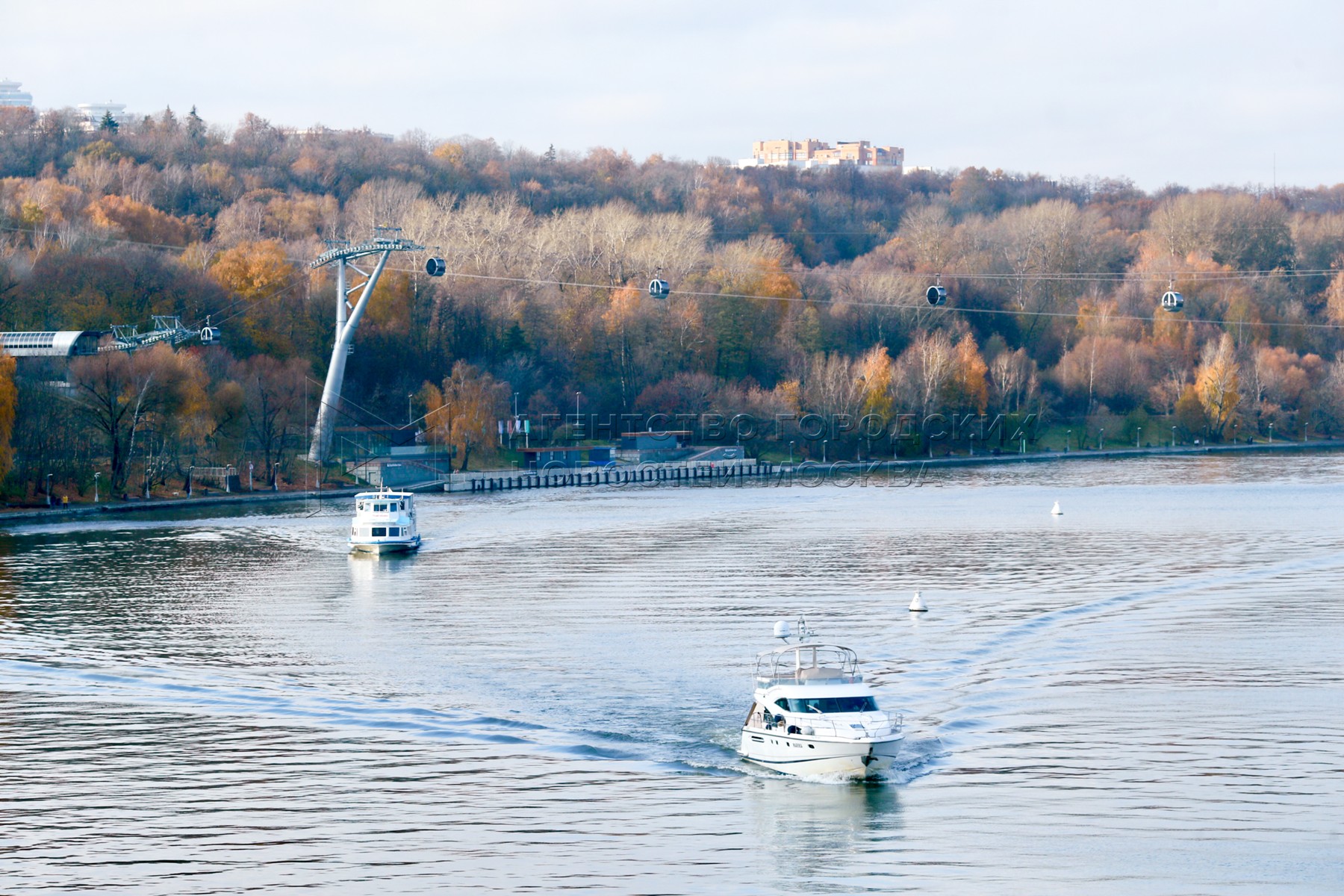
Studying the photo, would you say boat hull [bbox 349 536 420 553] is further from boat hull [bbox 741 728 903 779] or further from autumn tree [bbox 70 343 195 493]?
boat hull [bbox 741 728 903 779]

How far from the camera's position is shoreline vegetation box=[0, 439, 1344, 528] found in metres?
87.4

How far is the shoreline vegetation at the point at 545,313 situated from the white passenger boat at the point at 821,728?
6349 cm

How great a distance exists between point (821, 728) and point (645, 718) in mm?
6566

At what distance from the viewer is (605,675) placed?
4253 cm

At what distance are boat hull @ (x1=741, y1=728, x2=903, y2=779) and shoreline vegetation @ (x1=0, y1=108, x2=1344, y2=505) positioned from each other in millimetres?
63944

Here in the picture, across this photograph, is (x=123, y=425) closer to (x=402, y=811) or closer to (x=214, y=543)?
(x=214, y=543)

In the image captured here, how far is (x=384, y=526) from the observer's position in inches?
2869

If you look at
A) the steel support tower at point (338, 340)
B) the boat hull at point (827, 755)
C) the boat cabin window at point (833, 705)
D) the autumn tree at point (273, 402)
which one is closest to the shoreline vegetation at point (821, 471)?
the steel support tower at point (338, 340)

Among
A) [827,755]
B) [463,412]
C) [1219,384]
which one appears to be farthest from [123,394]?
[1219,384]

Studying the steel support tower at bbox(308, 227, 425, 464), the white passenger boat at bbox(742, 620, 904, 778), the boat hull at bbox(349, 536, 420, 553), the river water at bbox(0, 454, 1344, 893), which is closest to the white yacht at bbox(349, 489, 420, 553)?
the boat hull at bbox(349, 536, 420, 553)

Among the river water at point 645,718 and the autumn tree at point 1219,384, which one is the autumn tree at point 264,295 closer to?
the river water at point 645,718

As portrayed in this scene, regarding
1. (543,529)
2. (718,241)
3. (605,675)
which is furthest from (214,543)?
(718,241)

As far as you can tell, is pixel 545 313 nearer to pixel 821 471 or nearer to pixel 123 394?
pixel 821 471

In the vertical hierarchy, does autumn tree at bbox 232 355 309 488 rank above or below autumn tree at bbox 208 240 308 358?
below
